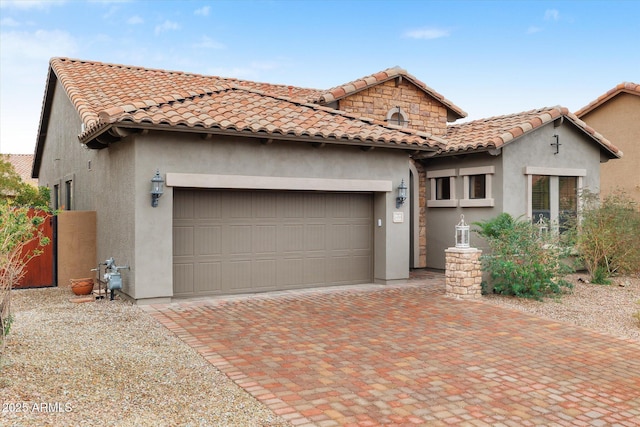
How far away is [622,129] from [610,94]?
4.31 ft

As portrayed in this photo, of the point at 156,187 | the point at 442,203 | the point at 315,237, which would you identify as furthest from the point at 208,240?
the point at 442,203

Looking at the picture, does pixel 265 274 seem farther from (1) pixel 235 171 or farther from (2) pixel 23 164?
(2) pixel 23 164

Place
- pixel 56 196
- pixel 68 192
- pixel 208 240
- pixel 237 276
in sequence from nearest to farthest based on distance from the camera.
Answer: pixel 208 240 → pixel 237 276 → pixel 68 192 → pixel 56 196

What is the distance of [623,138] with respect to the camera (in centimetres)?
1894

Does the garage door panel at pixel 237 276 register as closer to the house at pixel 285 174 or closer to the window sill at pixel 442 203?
the house at pixel 285 174

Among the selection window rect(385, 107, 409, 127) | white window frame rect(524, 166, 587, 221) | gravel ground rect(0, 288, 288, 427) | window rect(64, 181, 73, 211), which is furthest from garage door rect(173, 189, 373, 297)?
window rect(64, 181, 73, 211)

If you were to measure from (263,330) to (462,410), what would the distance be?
12.0 feet

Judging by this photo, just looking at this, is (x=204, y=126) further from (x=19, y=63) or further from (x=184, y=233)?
(x=19, y=63)

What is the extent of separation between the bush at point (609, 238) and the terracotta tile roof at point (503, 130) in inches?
95.3

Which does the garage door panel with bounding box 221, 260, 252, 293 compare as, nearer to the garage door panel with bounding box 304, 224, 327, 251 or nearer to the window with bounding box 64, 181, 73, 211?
the garage door panel with bounding box 304, 224, 327, 251

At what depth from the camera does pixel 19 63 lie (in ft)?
85.4

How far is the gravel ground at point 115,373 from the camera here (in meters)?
4.64

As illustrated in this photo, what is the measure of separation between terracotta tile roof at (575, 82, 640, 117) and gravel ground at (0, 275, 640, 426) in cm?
1168

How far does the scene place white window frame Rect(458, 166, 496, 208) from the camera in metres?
13.7
